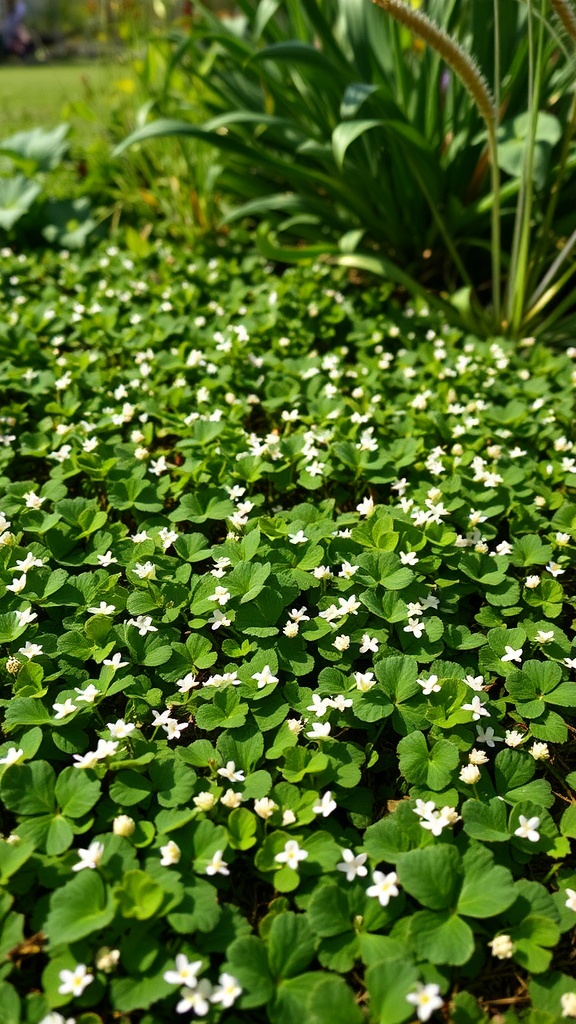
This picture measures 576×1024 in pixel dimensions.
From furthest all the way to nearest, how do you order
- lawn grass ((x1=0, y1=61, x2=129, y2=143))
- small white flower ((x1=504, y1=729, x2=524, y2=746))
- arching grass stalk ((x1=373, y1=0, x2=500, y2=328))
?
lawn grass ((x1=0, y1=61, x2=129, y2=143))
arching grass stalk ((x1=373, y1=0, x2=500, y2=328))
small white flower ((x1=504, y1=729, x2=524, y2=746))

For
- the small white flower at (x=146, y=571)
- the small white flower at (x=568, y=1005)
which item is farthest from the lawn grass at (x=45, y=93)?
the small white flower at (x=568, y=1005)

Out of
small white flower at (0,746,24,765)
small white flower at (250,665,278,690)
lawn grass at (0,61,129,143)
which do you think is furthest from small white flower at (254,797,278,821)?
lawn grass at (0,61,129,143)

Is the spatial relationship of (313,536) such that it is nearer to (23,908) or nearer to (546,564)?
(546,564)

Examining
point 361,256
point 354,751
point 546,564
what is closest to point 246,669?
point 354,751

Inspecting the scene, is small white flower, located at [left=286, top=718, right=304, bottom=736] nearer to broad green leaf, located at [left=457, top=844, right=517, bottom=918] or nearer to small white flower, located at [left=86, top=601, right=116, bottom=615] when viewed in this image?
broad green leaf, located at [left=457, top=844, right=517, bottom=918]

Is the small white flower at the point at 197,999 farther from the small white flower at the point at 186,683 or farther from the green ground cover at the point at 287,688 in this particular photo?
the small white flower at the point at 186,683
